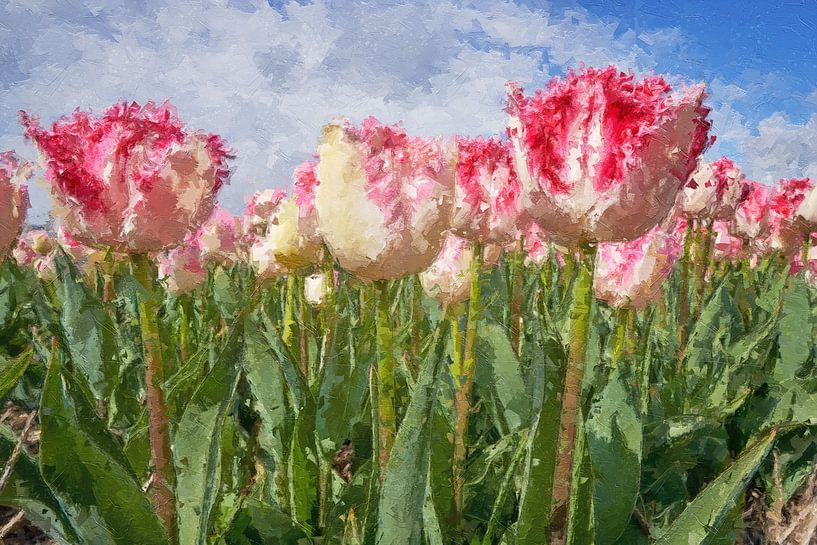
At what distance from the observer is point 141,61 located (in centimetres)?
150

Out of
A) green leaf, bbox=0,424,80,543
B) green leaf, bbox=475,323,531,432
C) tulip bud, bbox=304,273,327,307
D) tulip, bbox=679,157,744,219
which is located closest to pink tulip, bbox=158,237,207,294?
tulip bud, bbox=304,273,327,307

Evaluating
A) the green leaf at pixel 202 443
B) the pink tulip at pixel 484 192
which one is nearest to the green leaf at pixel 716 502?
the green leaf at pixel 202 443

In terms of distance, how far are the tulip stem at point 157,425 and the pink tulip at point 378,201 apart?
0.28 m

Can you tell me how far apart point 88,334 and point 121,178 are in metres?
0.90

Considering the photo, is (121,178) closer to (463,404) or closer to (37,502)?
(37,502)

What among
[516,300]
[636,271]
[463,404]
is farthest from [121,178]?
[516,300]

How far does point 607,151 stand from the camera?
78 cm

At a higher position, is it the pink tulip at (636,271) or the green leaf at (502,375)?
the pink tulip at (636,271)

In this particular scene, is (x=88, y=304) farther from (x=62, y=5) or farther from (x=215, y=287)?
(x=215, y=287)

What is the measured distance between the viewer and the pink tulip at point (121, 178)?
3.22 ft

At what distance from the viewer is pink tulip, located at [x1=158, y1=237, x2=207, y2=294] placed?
249 cm

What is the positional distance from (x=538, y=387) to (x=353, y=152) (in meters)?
0.40

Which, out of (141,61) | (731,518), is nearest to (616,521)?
(731,518)

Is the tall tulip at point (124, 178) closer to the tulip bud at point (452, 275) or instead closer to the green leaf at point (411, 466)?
the green leaf at point (411, 466)
